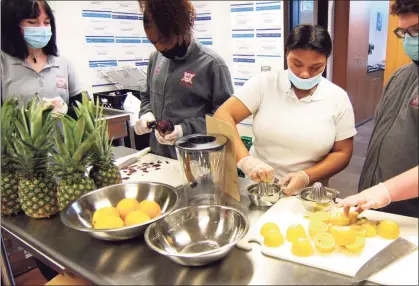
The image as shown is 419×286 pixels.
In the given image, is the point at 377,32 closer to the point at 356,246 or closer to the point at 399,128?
the point at 399,128

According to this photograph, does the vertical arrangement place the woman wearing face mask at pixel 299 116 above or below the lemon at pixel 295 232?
above

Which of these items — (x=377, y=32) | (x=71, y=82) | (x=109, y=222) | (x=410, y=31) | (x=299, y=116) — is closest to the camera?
(x=410, y=31)

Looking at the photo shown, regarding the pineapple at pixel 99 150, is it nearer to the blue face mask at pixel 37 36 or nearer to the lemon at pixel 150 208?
the lemon at pixel 150 208

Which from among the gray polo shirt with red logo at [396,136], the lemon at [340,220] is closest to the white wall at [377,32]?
the gray polo shirt with red logo at [396,136]

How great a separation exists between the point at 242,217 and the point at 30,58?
4.92 feet

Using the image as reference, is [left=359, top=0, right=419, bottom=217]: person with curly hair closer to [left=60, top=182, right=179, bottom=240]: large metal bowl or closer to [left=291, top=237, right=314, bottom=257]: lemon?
[left=291, top=237, right=314, bottom=257]: lemon

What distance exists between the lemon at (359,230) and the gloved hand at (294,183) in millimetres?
274

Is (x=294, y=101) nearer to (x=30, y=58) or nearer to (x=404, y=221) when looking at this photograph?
(x=404, y=221)

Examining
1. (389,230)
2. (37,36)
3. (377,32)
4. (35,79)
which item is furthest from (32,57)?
(377,32)

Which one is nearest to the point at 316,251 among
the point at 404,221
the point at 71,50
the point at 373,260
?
the point at 373,260

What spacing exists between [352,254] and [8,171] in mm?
1051

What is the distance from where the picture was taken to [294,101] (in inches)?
51.9

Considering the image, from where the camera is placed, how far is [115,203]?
1138 millimetres

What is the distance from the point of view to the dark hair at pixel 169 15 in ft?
4.42
